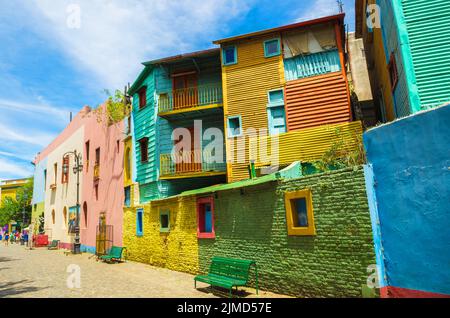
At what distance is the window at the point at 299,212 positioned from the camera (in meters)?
7.72

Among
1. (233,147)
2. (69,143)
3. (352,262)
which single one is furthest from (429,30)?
(69,143)

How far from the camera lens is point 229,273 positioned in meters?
8.85

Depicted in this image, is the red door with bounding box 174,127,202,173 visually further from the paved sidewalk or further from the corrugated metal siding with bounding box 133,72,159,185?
the paved sidewalk

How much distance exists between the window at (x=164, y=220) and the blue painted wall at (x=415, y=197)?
9.47 m

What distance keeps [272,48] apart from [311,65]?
200 centimetres

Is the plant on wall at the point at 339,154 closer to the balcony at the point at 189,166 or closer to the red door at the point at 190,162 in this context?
the balcony at the point at 189,166

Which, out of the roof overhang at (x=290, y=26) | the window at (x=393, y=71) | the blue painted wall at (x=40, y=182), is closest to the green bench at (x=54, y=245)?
the blue painted wall at (x=40, y=182)

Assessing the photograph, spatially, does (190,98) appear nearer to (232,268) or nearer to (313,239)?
(232,268)

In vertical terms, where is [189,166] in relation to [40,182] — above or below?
below

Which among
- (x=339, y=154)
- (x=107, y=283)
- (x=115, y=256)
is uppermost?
(x=339, y=154)

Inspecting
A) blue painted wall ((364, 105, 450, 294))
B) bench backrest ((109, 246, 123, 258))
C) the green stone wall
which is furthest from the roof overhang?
bench backrest ((109, 246, 123, 258))

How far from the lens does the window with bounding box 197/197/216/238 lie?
11578 mm

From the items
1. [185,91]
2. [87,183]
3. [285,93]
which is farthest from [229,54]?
[87,183]
